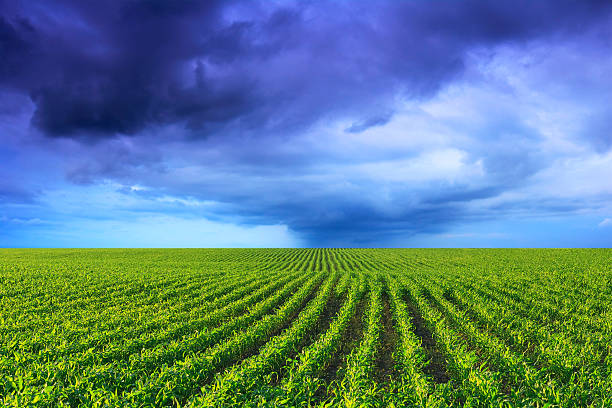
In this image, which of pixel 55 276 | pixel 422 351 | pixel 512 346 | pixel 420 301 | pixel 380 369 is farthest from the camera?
pixel 55 276

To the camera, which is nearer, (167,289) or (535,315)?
(535,315)

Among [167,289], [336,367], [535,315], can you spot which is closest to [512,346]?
[535,315]

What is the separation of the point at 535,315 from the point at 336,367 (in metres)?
13.2

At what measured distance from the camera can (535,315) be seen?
55.8 feet

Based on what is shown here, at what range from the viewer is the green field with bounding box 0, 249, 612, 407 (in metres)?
7.75

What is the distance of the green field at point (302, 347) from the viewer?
7746 millimetres

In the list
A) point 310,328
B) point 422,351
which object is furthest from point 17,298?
point 422,351

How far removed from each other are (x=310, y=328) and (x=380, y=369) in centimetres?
479

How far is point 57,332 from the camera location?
1284cm

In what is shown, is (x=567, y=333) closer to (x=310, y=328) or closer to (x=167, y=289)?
(x=310, y=328)

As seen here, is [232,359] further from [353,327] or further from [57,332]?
[57,332]

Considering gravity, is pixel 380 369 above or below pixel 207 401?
below

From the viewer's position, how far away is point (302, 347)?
40.4 ft

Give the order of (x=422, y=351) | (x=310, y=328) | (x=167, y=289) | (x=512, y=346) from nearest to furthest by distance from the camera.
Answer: (x=422, y=351) → (x=512, y=346) → (x=310, y=328) → (x=167, y=289)
